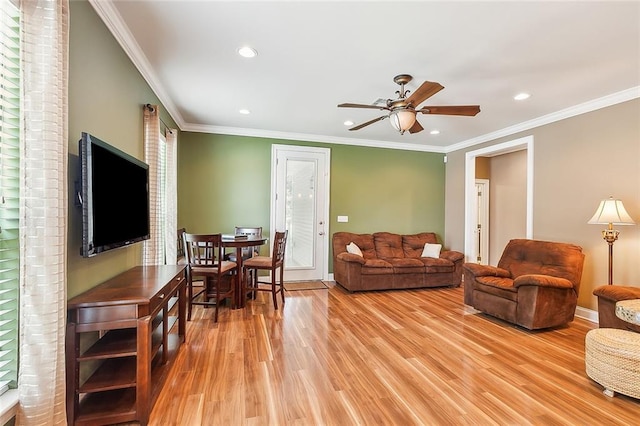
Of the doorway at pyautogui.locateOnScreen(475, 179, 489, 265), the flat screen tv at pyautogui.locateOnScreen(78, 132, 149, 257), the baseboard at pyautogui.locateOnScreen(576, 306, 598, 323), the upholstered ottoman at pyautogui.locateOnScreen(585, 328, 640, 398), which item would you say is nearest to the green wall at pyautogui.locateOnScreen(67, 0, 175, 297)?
the flat screen tv at pyautogui.locateOnScreen(78, 132, 149, 257)

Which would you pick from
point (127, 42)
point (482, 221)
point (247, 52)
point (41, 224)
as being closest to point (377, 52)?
point (247, 52)

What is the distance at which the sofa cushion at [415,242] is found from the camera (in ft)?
18.1

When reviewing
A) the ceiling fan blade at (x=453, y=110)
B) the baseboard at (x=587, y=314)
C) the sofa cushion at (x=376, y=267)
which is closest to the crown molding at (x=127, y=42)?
the ceiling fan blade at (x=453, y=110)

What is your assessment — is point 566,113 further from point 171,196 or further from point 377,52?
point 171,196

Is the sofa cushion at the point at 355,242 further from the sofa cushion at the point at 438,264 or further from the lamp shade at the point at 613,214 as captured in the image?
the lamp shade at the point at 613,214

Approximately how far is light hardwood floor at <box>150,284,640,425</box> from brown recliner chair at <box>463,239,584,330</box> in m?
0.18

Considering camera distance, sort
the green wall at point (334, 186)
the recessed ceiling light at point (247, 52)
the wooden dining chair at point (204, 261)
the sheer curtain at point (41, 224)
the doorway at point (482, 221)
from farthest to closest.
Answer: the doorway at point (482, 221) < the green wall at point (334, 186) < the wooden dining chair at point (204, 261) < the recessed ceiling light at point (247, 52) < the sheer curtain at point (41, 224)

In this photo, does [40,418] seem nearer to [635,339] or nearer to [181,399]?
[181,399]

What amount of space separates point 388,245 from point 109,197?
4.51m

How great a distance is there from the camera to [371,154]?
5719mm

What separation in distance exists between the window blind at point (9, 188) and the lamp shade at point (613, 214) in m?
4.72

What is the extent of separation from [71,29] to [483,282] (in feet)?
14.5

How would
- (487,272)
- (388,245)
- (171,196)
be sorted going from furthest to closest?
(388,245), (171,196), (487,272)

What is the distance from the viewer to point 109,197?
1.96 m
